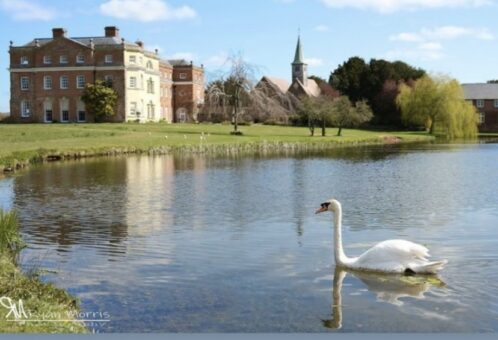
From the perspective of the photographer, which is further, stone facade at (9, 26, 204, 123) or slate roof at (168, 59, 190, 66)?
slate roof at (168, 59, 190, 66)

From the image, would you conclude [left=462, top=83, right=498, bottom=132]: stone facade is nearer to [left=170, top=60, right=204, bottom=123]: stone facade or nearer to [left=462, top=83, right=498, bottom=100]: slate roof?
[left=462, top=83, right=498, bottom=100]: slate roof

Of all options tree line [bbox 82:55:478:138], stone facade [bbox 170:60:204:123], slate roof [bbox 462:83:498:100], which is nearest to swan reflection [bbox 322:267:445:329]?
tree line [bbox 82:55:478:138]

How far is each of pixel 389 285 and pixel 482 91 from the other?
86.6 metres

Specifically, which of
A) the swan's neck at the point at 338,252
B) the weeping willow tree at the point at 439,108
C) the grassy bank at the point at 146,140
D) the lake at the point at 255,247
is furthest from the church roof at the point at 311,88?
the swan's neck at the point at 338,252

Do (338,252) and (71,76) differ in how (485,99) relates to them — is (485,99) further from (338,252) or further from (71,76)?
(338,252)

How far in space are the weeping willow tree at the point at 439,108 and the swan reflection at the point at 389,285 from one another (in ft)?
173

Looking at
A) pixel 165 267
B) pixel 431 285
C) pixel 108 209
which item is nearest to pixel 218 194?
pixel 108 209

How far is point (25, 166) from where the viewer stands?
29109 mm

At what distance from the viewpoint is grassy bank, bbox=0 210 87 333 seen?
616cm

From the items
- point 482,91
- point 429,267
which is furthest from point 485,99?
point 429,267

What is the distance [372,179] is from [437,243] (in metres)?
11.6

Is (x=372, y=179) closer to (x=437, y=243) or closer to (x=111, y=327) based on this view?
(x=437, y=243)

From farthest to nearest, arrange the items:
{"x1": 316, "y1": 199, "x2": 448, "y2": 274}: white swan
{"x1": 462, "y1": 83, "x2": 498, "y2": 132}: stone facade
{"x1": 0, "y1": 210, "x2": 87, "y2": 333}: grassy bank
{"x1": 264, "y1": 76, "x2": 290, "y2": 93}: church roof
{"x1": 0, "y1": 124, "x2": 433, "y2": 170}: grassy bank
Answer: {"x1": 462, "y1": 83, "x2": 498, "y2": 132}: stone facade < {"x1": 264, "y1": 76, "x2": 290, "y2": 93}: church roof < {"x1": 0, "y1": 124, "x2": 433, "y2": 170}: grassy bank < {"x1": 316, "y1": 199, "x2": 448, "y2": 274}: white swan < {"x1": 0, "y1": 210, "x2": 87, "y2": 333}: grassy bank

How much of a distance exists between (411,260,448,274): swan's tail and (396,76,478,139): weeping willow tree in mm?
52596
